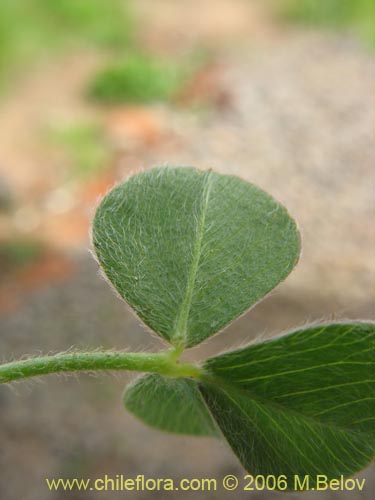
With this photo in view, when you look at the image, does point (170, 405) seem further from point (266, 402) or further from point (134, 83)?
point (134, 83)

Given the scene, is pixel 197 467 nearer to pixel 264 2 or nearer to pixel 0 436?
pixel 0 436

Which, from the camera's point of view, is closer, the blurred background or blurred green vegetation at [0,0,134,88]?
the blurred background

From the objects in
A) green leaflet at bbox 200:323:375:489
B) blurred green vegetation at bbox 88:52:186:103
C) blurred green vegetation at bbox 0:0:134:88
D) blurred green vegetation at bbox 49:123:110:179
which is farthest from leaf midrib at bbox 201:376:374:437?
blurred green vegetation at bbox 0:0:134:88

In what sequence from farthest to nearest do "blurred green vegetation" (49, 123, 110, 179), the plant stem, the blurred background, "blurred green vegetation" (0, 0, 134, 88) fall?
"blurred green vegetation" (0, 0, 134, 88), "blurred green vegetation" (49, 123, 110, 179), the blurred background, the plant stem

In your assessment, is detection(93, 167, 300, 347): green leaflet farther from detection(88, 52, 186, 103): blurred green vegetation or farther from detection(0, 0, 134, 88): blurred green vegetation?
detection(0, 0, 134, 88): blurred green vegetation

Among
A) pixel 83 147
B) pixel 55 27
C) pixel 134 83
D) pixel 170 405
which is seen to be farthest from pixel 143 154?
pixel 170 405

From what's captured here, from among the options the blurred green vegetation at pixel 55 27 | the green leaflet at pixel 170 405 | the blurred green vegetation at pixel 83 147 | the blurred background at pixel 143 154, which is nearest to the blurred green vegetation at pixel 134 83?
the blurred background at pixel 143 154

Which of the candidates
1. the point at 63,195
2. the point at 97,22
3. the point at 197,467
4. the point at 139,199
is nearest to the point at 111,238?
the point at 139,199
